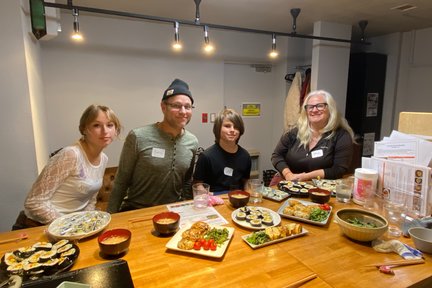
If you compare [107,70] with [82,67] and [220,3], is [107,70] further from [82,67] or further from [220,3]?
[220,3]

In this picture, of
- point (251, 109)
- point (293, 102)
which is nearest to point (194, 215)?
point (293, 102)

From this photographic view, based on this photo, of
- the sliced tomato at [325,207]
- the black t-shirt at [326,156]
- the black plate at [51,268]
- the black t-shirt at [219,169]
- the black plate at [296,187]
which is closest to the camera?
the black plate at [51,268]

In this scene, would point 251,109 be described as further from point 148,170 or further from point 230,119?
point 148,170

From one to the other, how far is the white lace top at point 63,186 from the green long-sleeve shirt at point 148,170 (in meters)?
0.20

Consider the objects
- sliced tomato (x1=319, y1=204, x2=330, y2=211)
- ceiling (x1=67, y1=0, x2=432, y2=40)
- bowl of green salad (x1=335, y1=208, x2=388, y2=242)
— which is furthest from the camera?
ceiling (x1=67, y1=0, x2=432, y2=40)

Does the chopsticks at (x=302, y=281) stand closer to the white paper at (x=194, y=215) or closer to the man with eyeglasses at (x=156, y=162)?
the white paper at (x=194, y=215)

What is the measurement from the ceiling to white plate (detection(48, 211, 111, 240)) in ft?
7.50

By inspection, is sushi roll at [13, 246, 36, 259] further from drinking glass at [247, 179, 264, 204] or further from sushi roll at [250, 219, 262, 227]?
drinking glass at [247, 179, 264, 204]

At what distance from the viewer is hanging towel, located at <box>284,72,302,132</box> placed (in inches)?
155

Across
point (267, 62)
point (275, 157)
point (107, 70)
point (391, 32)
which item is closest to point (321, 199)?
point (275, 157)

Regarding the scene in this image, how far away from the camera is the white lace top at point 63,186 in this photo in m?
1.39

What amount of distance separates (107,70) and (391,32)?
401cm

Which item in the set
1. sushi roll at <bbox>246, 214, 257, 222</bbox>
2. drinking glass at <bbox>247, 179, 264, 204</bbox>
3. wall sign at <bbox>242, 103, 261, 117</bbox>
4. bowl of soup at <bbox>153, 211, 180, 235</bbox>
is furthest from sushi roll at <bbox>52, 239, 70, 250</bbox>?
wall sign at <bbox>242, 103, 261, 117</bbox>

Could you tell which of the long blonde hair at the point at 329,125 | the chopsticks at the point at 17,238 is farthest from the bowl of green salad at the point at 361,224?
the chopsticks at the point at 17,238
